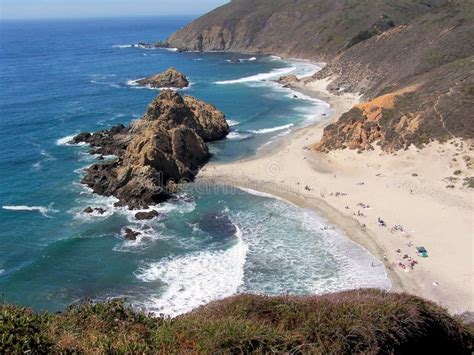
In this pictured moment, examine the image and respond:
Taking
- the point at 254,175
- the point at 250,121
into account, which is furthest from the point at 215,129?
the point at 254,175

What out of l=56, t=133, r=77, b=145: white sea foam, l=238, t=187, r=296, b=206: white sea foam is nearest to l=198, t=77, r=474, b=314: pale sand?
l=238, t=187, r=296, b=206: white sea foam

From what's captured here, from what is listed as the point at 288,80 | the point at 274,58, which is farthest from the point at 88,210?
the point at 274,58

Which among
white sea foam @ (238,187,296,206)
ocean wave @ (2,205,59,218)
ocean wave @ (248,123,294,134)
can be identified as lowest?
ocean wave @ (2,205,59,218)

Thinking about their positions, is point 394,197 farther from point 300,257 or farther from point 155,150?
point 155,150

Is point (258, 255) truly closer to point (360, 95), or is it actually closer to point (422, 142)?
point (422, 142)

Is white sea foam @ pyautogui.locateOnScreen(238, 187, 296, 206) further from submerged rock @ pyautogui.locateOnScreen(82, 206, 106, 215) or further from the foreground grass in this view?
the foreground grass

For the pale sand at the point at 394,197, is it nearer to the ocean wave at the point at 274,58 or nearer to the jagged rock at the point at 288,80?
the jagged rock at the point at 288,80
